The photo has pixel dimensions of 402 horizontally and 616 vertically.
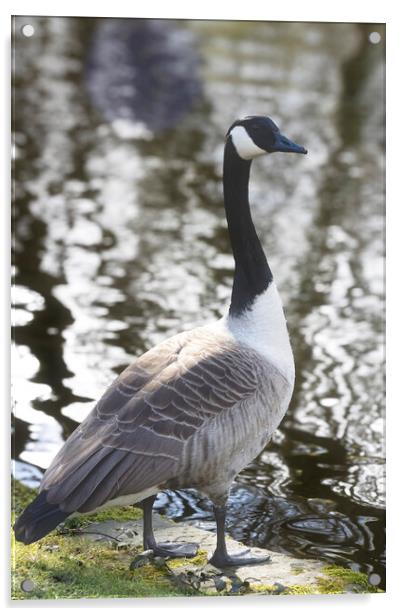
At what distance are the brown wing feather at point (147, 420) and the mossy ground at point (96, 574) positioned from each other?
0.37m

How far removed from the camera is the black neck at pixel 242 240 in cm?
376

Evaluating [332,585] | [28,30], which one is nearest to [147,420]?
[332,585]

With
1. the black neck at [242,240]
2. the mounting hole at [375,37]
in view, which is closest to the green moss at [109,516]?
the black neck at [242,240]

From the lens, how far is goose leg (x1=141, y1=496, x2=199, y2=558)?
12.2 ft

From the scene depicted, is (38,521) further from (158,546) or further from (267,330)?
(267,330)

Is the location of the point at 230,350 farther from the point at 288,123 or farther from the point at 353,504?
the point at 288,123

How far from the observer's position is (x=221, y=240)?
254 inches

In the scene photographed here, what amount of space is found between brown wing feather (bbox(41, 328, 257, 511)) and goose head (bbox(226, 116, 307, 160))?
2.21ft

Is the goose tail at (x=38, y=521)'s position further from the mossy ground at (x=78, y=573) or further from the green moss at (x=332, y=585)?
the green moss at (x=332, y=585)

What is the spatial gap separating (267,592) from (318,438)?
3.45 ft

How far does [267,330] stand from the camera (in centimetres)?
373

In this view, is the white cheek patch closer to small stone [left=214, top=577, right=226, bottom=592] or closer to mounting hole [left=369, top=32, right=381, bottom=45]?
mounting hole [left=369, top=32, right=381, bottom=45]

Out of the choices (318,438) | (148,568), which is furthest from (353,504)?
(148,568)

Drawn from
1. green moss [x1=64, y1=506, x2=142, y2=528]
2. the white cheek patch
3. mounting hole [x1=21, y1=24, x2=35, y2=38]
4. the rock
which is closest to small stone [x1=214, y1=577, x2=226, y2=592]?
the rock
